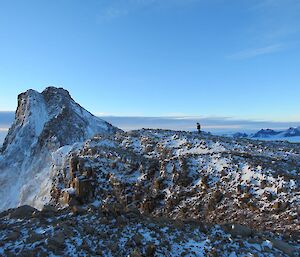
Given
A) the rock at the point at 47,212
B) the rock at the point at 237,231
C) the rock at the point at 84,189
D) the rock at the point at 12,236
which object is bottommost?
the rock at the point at 84,189

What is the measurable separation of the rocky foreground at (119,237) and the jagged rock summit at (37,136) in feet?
111

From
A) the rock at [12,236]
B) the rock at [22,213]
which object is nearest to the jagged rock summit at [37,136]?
the rock at [22,213]

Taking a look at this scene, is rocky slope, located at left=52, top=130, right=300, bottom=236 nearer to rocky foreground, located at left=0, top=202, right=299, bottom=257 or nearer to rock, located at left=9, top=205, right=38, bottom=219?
rocky foreground, located at left=0, top=202, right=299, bottom=257

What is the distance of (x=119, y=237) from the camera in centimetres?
1290

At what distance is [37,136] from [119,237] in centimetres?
5510

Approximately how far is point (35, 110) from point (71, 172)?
38118 mm

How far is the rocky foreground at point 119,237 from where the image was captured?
39.2 feet

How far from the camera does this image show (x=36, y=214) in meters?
14.7

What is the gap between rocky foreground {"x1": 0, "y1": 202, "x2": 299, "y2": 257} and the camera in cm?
1195

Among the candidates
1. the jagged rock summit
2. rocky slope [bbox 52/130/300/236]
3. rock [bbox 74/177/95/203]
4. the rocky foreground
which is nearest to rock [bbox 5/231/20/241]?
the rocky foreground

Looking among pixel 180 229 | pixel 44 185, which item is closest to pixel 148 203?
pixel 180 229

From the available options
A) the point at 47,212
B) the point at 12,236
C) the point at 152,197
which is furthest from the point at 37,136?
the point at 12,236

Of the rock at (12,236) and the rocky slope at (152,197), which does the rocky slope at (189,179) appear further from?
the rock at (12,236)

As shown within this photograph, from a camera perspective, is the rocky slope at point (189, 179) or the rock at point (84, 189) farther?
the rock at point (84, 189)
